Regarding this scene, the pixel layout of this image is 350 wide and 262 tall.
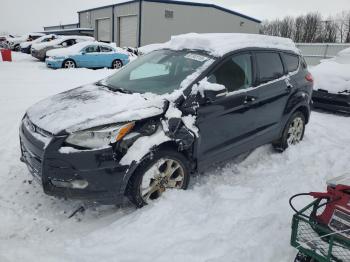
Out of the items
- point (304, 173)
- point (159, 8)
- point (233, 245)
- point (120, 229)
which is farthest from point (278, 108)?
point (159, 8)

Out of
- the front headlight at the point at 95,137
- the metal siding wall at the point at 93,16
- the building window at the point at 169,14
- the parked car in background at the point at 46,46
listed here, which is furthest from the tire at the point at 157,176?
the metal siding wall at the point at 93,16

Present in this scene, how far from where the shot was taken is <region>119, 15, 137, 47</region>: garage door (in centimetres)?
2966

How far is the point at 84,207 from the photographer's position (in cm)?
368

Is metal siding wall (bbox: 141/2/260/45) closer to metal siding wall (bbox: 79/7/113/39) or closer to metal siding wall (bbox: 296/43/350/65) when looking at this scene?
metal siding wall (bbox: 79/7/113/39)

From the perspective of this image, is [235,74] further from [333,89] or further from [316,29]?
[316,29]

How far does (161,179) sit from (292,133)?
9.62 ft

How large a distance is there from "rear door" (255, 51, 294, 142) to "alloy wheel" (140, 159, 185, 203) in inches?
60.5

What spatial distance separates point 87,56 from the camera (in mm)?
15242

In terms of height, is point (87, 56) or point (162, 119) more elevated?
point (162, 119)

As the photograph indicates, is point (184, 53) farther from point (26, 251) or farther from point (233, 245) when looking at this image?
point (26, 251)

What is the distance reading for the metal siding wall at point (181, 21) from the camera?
2862 centimetres

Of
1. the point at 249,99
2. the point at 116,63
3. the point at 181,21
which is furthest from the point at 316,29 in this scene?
the point at 249,99

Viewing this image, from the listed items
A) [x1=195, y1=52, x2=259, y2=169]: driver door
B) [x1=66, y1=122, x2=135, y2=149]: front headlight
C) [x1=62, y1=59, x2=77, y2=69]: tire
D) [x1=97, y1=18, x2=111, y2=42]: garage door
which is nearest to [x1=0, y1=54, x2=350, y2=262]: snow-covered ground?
[x1=195, y1=52, x2=259, y2=169]: driver door

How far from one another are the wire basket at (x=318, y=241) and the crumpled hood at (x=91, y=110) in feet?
5.69
